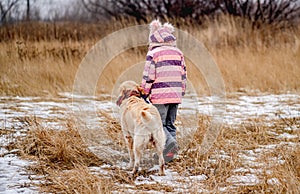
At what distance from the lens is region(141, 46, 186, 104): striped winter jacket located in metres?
4.10

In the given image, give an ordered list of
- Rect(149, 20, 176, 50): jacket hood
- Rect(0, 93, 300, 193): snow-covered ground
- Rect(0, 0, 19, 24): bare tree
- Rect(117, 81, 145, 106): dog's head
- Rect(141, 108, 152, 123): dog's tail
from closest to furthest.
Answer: Rect(141, 108, 152, 123): dog's tail < Rect(0, 93, 300, 193): snow-covered ground < Rect(117, 81, 145, 106): dog's head < Rect(149, 20, 176, 50): jacket hood < Rect(0, 0, 19, 24): bare tree

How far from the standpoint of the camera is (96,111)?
632 centimetres

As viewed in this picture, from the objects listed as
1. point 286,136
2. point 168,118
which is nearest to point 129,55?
point 286,136

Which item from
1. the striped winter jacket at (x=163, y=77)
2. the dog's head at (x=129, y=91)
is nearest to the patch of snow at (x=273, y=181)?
the striped winter jacket at (x=163, y=77)

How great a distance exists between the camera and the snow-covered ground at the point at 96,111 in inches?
138

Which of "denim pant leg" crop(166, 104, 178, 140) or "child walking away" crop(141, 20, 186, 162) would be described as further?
"denim pant leg" crop(166, 104, 178, 140)

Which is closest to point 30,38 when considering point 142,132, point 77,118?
point 77,118

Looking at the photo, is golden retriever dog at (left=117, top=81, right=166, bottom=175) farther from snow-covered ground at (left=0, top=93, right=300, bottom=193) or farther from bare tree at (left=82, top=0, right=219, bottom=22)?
bare tree at (left=82, top=0, right=219, bottom=22)

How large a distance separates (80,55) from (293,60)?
482 centimetres

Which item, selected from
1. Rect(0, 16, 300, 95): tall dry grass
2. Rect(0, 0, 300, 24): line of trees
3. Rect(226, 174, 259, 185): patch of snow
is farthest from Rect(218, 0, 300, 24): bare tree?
Rect(226, 174, 259, 185): patch of snow

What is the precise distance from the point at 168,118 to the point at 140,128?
91cm

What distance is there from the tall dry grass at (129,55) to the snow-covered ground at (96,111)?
2.36 ft

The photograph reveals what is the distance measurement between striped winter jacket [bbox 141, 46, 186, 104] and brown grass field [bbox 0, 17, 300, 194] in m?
0.62

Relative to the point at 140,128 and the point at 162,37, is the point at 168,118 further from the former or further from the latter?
the point at 140,128
